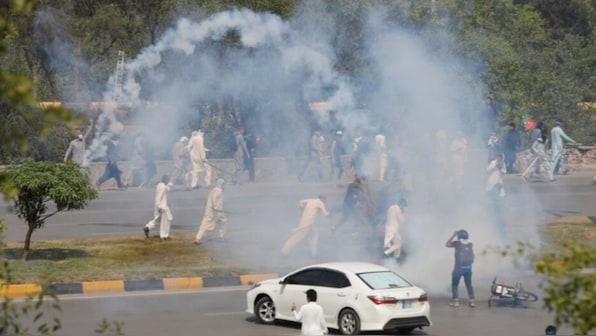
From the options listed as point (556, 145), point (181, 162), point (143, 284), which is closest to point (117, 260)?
point (143, 284)

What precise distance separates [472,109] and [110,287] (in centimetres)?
1631

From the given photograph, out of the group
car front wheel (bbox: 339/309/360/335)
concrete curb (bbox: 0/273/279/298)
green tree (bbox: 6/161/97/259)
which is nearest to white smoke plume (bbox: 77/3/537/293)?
concrete curb (bbox: 0/273/279/298)

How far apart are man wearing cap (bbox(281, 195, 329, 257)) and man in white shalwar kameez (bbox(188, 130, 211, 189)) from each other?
30.4 ft

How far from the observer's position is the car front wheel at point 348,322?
1641cm

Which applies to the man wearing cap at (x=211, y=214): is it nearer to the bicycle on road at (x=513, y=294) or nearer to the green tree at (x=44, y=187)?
the green tree at (x=44, y=187)

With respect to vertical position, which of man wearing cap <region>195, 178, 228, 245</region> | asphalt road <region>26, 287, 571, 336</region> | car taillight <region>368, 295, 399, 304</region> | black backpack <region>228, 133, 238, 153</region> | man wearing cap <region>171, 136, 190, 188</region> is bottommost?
asphalt road <region>26, 287, 571, 336</region>

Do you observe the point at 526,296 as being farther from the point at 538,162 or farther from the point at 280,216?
the point at 538,162

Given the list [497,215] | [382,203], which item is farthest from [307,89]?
A: [497,215]

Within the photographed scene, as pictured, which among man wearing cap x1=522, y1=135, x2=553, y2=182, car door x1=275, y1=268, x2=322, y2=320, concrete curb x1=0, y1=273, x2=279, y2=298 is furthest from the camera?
man wearing cap x1=522, y1=135, x2=553, y2=182

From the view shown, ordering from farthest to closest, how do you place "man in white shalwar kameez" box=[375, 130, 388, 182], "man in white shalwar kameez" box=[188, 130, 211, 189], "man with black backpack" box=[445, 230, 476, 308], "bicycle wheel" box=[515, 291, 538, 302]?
"man in white shalwar kameez" box=[375, 130, 388, 182] → "man in white shalwar kameez" box=[188, 130, 211, 189] → "man with black backpack" box=[445, 230, 476, 308] → "bicycle wheel" box=[515, 291, 538, 302]

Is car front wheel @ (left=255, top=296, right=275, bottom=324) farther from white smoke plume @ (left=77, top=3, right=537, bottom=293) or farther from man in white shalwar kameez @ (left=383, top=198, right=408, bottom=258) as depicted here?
white smoke plume @ (left=77, top=3, right=537, bottom=293)

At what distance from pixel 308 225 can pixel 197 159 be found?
982 cm

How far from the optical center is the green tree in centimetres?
2103

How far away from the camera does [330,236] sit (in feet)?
83.6
